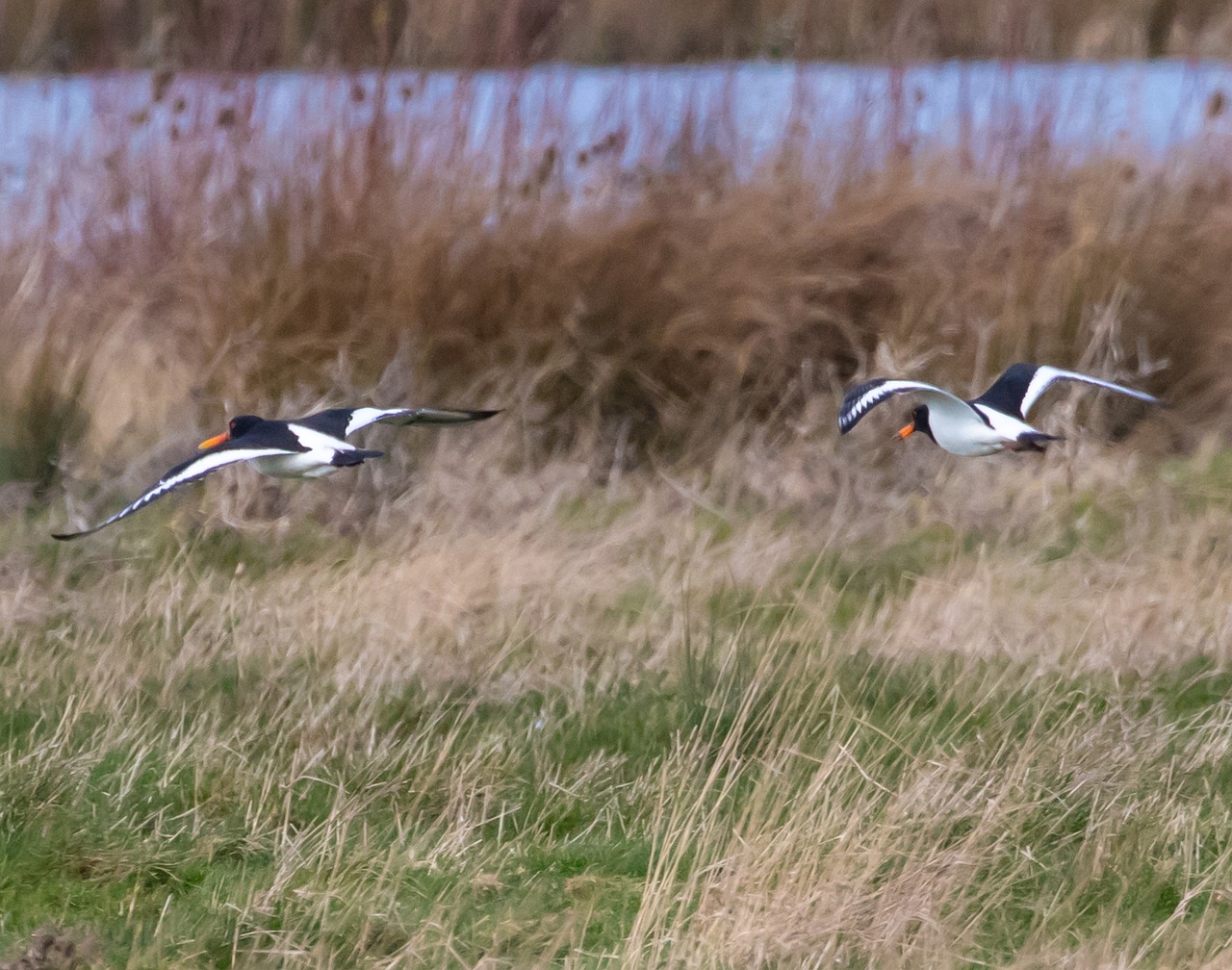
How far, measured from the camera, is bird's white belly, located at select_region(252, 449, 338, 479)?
11.5 ft

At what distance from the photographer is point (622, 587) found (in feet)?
17.3

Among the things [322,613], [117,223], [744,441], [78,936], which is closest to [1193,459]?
[744,441]

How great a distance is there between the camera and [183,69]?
24.0 ft

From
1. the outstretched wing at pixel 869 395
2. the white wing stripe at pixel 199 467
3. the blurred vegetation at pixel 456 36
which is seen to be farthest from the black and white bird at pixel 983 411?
the blurred vegetation at pixel 456 36

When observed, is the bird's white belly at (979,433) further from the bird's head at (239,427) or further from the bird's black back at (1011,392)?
the bird's head at (239,427)

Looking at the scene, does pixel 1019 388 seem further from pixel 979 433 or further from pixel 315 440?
pixel 315 440

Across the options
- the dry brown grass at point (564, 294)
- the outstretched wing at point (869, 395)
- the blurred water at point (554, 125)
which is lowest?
the dry brown grass at point (564, 294)

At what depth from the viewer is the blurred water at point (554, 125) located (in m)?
6.84

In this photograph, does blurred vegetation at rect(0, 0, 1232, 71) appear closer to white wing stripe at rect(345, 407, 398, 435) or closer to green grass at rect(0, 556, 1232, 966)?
white wing stripe at rect(345, 407, 398, 435)

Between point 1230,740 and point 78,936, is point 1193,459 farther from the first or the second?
point 78,936

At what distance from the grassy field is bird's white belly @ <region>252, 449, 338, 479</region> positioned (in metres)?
0.76

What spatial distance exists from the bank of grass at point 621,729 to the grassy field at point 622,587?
0.02 metres

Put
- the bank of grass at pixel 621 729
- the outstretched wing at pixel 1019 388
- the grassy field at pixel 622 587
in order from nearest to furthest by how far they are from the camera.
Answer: the bank of grass at pixel 621 729
the grassy field at pixel 622 587
the outstretched wing at pixel 1019 388

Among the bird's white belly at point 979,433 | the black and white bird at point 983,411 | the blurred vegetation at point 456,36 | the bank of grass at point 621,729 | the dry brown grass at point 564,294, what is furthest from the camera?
the blurred vegetation at point 456,36
